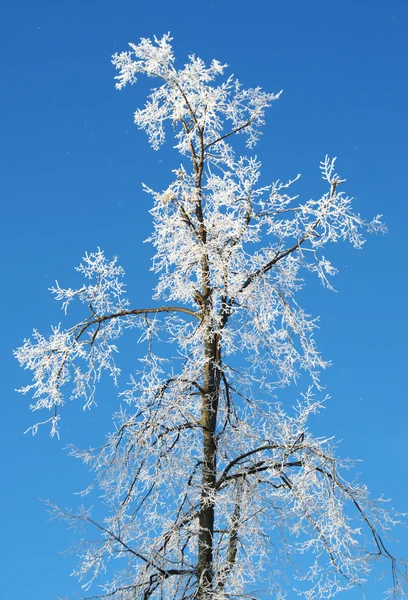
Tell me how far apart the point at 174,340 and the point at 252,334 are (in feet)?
2.72

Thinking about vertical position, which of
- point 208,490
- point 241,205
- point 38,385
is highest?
point 241,205

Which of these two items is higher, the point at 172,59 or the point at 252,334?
the point at 172,59

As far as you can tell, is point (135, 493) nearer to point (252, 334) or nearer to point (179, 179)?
point (252, 334)

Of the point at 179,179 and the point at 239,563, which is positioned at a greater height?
the point at 179,179

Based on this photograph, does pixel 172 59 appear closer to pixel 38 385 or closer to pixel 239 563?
pixel 38 385

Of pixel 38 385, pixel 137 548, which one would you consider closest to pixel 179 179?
pixel 38 385

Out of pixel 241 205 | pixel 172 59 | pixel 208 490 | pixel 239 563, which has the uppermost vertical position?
pixel 172 59

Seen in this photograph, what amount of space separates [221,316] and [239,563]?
2421mm

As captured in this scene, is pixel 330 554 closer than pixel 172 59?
Yes

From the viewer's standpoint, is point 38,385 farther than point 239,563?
Yes

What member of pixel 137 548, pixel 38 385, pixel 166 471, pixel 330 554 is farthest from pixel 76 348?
pixel 330 554

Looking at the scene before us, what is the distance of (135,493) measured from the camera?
8.55 meters

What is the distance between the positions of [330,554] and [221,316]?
257cm

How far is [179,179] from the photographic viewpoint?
8.48m
